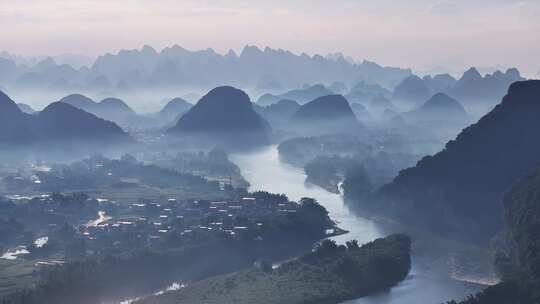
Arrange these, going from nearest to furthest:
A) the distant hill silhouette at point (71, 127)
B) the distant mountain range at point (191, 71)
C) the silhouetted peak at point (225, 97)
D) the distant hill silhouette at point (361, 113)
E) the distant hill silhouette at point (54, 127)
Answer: the distant hill silhouette at point (54, 127) < the distant hill silhouette at point (71, 127) < the silhouetted peak at point (225, 97) < the distant hill silhouette at point (361, 113) < the distant mountain range at point (191, 71)

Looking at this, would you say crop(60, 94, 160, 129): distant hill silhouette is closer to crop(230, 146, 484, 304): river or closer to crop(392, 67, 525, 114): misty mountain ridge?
crop(230, 146, 484, 304): river

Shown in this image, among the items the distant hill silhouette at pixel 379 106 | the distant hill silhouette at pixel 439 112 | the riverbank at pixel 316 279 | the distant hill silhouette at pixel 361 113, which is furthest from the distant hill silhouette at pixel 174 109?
the riverbank at pixel 316 279

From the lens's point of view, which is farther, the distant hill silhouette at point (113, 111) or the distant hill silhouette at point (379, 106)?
the distant hill silhouette at point (379, 106)

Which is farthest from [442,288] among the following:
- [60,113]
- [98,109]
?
[98,109]

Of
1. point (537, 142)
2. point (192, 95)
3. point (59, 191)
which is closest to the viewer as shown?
point (537, 142)

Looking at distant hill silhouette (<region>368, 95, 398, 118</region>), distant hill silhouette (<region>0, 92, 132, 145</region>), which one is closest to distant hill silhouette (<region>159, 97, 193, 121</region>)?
distant hill silhouette (<region>368, 95, 398, 118</region>)

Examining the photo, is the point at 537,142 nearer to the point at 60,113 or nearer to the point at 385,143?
the point at 385,143

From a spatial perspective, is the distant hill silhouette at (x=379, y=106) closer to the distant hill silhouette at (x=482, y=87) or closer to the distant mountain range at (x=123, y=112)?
the distant hill silhouette at (x=482, y=87)
